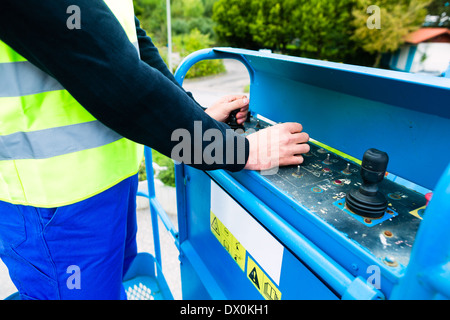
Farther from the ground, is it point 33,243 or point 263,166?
point 263,166

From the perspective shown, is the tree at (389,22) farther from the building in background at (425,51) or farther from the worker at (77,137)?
the worker at (77,137)

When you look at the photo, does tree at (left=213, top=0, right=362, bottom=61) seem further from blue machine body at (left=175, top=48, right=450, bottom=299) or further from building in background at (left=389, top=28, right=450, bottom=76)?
blue machine body at (left=175, top=48, right=450, bottom=299)

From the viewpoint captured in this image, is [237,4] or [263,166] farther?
[237,4]

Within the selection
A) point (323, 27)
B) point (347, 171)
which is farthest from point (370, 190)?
point (323, 27)

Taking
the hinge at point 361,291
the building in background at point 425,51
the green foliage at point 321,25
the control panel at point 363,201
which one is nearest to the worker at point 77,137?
the control panel at point 363,201

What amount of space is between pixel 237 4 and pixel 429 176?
24042 mm

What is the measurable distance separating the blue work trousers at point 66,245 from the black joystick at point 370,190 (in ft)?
2.61

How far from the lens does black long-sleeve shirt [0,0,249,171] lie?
A: 607 mm

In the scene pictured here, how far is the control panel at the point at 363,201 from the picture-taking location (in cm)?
70

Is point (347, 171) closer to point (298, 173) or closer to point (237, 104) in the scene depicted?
point (298, 173)

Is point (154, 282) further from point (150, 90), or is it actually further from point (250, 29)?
point (250, 29)

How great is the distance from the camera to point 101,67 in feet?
2.16

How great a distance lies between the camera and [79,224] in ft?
3.06

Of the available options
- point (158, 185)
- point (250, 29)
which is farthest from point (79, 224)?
point (250, 29)
